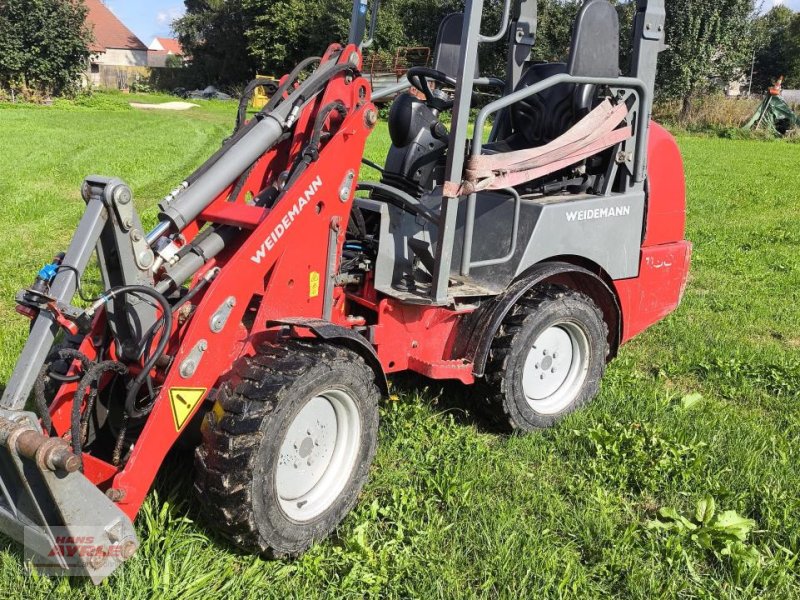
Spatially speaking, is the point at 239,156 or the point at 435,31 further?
the point at 435,31

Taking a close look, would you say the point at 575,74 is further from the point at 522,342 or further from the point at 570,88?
the point at 522,342

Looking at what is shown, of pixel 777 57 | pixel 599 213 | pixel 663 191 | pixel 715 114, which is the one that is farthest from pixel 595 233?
pixel 777 57

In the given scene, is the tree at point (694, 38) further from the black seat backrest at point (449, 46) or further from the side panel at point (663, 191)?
the black seat backrest at point (449, 46)

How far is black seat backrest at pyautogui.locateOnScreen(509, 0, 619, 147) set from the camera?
3.61 meters

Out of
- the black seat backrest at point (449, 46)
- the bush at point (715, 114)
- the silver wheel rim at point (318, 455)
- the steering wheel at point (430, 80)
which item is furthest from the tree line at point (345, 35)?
the silver wheel rim at point (318, 455)

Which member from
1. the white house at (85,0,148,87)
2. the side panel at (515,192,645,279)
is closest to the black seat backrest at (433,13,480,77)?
the side panel at (515,192,645,279)

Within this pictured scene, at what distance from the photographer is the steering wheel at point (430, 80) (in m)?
4.01

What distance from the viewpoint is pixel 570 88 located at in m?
4.05

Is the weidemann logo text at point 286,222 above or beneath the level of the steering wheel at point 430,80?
beneath

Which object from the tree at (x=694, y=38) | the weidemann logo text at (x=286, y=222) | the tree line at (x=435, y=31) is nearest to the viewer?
the weidemann logo text at (x=286, y=222)

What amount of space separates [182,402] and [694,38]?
32037 mm

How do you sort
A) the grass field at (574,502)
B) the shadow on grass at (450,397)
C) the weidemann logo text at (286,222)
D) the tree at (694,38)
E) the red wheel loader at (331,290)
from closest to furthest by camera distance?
the red wheel loader at (331,290) < the grass field at (574,502) < the weidemann logo text at (286,222) < the shadow on grass at (450,397) < the tree at (694,38)

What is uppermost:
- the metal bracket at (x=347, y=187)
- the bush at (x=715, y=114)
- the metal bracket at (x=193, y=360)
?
the bush at (x=715, y=114)

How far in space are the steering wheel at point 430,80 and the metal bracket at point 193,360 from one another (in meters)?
2.06
